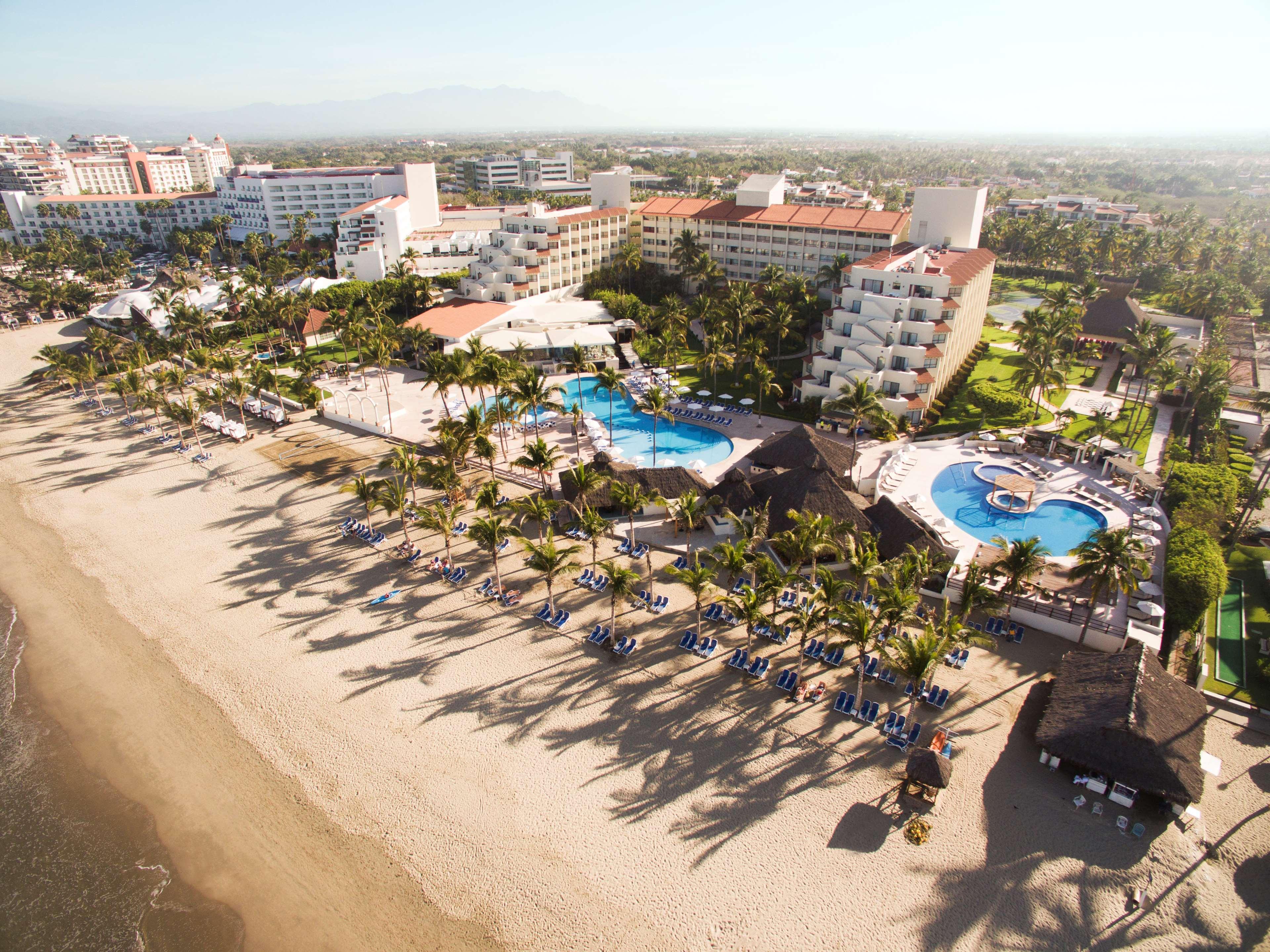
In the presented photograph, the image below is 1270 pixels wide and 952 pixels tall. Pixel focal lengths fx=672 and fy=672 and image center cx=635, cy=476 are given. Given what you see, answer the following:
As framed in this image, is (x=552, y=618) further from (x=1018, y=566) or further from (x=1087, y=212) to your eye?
(x=1087, y=212)

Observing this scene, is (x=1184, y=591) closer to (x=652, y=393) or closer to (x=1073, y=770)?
(x=1073, y=770)

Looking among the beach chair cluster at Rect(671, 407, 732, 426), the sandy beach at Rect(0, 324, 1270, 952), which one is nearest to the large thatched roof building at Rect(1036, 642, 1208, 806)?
the sandy beach at Rect(0, 324, 1270, 952)

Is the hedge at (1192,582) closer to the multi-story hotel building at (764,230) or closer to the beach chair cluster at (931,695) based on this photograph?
the beach chair cluster at (931,695)

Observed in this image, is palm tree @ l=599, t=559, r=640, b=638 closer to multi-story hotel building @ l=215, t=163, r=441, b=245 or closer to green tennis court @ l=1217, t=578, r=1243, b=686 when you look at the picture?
green tennis court @ l=1217, t=578, r=1243, b=686

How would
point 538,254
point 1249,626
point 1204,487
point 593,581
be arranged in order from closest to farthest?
point 1249,626
point 593,581
point 1204,487
point 538,254

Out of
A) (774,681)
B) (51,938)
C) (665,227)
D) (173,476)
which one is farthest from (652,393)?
(665,227)

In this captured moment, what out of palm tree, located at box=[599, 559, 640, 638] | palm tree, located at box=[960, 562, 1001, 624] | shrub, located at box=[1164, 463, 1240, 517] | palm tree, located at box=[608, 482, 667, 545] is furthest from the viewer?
shrub, located at box=[1164, 463, 1240, 517]

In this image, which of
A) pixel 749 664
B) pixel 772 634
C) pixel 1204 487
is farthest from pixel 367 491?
pixel 1204 487
